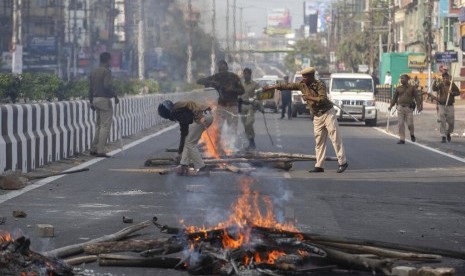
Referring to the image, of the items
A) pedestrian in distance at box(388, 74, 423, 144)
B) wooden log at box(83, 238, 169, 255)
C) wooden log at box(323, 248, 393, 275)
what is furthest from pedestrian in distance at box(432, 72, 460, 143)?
wooden log at box(323, 248, 393, 275)

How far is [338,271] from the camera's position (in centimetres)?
871

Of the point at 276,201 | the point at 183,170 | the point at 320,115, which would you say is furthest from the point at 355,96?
the point at 276,201

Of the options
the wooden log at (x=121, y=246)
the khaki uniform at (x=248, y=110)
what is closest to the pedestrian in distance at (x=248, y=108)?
the khaki uniform at (x=248, y=110)

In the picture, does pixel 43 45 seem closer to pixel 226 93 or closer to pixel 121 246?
pixel 226 93

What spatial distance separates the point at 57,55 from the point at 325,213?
266ft

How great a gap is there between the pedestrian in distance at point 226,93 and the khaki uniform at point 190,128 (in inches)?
163

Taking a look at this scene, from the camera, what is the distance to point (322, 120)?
1995 centimetres

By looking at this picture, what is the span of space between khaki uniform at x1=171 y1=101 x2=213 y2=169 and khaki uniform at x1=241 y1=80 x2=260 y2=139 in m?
6.44

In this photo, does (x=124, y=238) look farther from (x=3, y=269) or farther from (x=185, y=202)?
(x=185, y=202)

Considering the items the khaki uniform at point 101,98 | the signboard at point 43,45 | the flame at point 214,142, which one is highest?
the signboard at point 43,45

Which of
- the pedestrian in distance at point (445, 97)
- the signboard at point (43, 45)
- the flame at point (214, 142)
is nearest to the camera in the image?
the flame at point (214, 142)

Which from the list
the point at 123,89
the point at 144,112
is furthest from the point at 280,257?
the point at 123,89

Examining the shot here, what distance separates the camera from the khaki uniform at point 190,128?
1795 centimetres

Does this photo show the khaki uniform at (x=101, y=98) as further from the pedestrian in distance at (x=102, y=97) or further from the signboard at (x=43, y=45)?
the signboard at (x=43, y=45)
